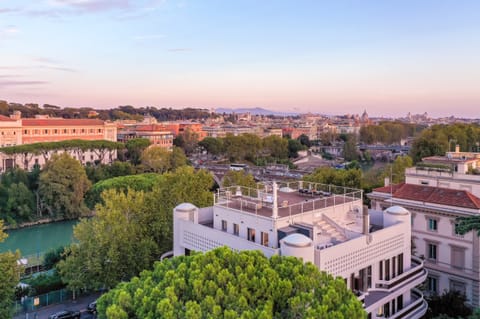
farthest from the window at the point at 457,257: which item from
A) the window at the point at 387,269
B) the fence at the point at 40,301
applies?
the fence at the point at 40,301

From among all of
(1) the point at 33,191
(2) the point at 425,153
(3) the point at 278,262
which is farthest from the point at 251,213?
(2) the point at 425,153

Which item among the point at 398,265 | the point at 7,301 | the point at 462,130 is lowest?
the point at 7,301

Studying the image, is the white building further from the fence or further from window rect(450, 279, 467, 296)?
the fence

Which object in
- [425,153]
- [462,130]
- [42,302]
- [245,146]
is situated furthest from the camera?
[245,146]

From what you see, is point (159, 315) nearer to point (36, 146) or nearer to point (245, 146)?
point (36, 146)

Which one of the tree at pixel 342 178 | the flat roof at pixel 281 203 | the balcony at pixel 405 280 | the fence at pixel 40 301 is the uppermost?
the flat roof at pixel 281 203

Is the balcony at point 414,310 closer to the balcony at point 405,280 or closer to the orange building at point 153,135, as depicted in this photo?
the balcony at point 405,280

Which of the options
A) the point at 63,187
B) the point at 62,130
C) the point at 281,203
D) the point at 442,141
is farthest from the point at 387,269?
the point at 62,130
